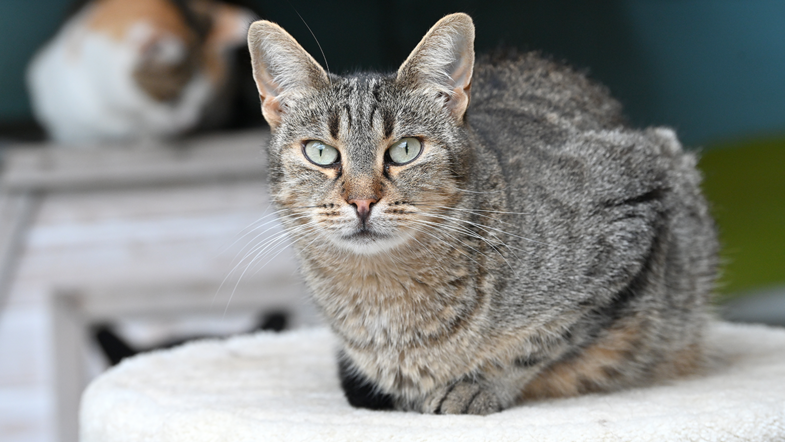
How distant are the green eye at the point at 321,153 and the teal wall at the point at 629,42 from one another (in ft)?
5.32

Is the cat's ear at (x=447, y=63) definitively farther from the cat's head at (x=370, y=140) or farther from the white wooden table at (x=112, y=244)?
the white wooden table at (x=112, y=244)

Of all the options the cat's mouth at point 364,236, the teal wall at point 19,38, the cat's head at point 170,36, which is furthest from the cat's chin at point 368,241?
the teal wall at point 19,38

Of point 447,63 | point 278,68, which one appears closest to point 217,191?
point 278,68

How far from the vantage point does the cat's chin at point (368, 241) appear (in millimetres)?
1179

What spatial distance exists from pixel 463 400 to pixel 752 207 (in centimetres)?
212

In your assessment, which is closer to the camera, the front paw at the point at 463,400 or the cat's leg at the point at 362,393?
the front paw at the point at 463,400

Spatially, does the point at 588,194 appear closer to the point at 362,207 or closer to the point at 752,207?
the point at 362,207

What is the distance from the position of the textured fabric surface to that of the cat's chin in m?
0.28

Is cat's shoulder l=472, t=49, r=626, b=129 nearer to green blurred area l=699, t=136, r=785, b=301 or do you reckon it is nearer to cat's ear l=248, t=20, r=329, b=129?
cat's ear l=248, t=20, r=329, b=129

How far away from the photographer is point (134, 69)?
2.90m

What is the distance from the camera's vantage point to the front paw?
128cm

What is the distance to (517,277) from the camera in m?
1.31

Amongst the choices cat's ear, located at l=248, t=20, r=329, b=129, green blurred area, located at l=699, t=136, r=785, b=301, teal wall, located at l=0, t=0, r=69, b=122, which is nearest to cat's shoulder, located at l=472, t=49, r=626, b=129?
cat's ear, located at l=248, t=20, r=329, b=129

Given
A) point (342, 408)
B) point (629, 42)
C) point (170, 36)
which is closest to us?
point (342, 408)
